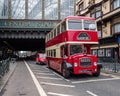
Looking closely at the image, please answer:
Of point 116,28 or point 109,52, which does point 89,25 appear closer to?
point 116,28

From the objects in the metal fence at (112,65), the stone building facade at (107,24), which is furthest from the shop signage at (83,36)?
the stone building facade at (107,24)

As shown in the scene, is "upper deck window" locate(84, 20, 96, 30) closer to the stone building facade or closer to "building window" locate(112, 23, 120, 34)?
the stone building facade

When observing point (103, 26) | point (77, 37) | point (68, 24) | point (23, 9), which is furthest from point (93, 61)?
point (23, 9)

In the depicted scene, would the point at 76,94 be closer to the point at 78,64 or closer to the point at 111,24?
the point at 78,64

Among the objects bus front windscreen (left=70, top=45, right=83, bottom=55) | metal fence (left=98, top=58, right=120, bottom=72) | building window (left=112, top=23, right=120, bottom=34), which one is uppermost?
building window (left=112, top=23, right=120, bottom=34)

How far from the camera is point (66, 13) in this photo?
84.0m

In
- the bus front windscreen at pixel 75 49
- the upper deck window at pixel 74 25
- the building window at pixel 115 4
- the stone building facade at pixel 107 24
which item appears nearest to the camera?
the bus front windscreen at pixel 75 49

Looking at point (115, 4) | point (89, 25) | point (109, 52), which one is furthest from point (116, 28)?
point (89, 25)

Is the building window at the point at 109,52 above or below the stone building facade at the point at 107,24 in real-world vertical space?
below

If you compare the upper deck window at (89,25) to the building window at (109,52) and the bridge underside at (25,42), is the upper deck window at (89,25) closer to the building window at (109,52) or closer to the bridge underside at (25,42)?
the building window at (109,52)

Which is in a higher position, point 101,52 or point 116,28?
point 116,28

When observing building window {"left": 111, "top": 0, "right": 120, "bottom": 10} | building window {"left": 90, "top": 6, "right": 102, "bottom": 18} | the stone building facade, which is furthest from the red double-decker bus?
building window {"left": 90, "top": 6, "right": 102, "bottom": 18}

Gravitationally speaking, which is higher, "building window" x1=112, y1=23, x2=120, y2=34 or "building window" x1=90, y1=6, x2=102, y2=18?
"building window" x1=90, y1=6, x2=102, y2=18

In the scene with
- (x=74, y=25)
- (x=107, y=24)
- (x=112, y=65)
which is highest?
(x=107, y=24)
